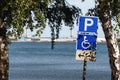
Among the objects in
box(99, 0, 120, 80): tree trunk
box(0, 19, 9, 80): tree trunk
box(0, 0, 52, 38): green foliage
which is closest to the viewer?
box(0, 0, 52, 38): green foliage

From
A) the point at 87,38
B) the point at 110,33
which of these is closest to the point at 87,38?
the point at 87,38

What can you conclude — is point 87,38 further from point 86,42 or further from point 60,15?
point 60,15

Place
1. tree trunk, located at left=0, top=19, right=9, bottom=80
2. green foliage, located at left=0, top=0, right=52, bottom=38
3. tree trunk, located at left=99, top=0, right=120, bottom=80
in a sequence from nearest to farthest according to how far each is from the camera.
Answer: green foliage, located at left=0, top=0, right=52, bottom=38 → tree trunk, located at left=0, top=19, right=9, bottom=80 → tree trunk, located at left=99, top=0, right=120, bottom=80

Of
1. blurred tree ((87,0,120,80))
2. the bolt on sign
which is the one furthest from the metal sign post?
blurred tree ((87,0,120,80))

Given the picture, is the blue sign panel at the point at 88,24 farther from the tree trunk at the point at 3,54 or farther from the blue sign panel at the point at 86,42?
the tree trunk at the point at 3,54

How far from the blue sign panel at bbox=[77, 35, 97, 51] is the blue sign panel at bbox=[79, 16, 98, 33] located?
227mm

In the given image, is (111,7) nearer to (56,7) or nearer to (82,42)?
(82,42)

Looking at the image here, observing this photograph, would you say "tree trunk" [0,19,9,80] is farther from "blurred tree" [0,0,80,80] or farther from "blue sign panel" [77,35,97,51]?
"blue sign panel" [77,35,97,51]

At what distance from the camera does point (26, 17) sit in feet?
56.6

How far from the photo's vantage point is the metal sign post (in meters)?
17.6

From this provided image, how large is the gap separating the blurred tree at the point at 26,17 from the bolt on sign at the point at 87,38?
1.22m

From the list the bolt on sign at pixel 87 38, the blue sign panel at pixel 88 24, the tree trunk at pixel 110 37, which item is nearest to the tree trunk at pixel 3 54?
the bolt on sign at pixel 87 38

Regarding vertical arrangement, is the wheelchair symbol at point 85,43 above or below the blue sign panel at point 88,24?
below

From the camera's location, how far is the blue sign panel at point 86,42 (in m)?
17.7
